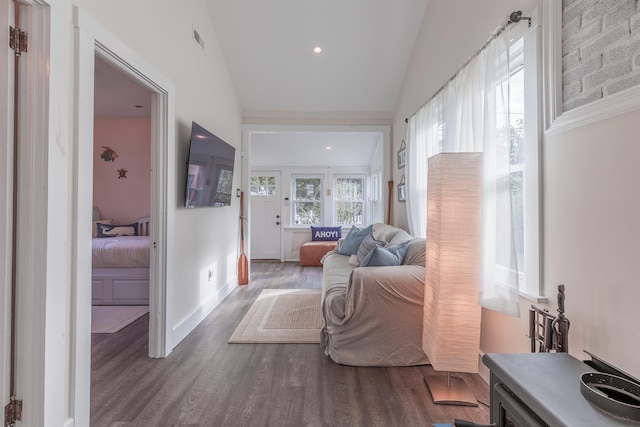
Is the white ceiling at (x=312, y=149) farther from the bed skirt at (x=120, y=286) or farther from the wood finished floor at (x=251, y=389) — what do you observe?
the wood finished floor at (x=251, y=389)

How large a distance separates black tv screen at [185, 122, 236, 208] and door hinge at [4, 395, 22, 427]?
4.80 ft

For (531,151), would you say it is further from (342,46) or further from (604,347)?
(342,46)

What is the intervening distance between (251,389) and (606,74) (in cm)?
231

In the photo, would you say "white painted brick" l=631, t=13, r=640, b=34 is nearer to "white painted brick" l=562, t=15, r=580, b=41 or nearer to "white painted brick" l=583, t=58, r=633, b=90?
"white painted brick" l=583, t=58, r=633, b=90

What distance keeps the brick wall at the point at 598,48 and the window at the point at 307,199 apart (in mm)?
5192

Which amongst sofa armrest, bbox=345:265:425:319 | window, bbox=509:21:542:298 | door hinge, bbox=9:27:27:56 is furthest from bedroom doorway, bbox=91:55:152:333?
window, bbox=509:21:542:298

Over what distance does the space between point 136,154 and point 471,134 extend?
467 cm

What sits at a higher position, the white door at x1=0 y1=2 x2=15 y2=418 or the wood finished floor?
the white door at x1=0 y1=2 x2=15 y2=418

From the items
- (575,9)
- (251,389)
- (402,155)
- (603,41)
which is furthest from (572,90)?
(402,155)

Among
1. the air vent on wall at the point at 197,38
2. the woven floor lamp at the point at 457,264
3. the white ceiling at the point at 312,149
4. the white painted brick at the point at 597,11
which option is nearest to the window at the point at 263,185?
the white ceiling at the point at 312,149

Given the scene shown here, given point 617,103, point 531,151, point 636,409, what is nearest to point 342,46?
point 531,151

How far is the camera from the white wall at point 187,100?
1892 millimetres

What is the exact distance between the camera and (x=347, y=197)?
6410 mm

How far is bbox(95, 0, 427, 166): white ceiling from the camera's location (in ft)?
9.85
